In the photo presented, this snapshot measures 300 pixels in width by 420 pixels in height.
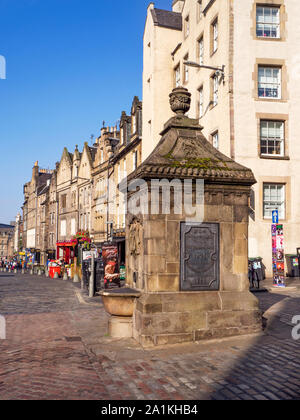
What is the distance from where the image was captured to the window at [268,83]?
21.4 metres

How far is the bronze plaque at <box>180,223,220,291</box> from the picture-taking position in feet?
24.3

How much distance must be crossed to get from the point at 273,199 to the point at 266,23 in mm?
9125

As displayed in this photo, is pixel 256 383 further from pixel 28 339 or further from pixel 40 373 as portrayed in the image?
pixel 28 339

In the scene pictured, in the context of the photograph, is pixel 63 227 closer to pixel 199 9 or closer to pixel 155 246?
pixel 199 9

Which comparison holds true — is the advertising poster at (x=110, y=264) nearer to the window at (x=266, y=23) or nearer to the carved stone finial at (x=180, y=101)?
the carved stone finial at (x=180, y=101)

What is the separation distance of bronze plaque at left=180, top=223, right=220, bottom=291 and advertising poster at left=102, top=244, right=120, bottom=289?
380 inches

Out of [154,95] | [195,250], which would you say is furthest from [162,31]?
[195,250]

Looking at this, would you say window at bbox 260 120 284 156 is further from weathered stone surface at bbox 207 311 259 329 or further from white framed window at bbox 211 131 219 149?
weathered stone surface at bbox 207 311 259 329

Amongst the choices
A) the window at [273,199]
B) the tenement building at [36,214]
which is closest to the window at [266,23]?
the window at [273,199]

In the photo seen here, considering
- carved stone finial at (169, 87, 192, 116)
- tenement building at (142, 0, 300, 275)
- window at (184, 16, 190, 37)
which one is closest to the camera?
carved stone finial at (169, 87, 192, 116)

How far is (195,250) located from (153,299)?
1181 mm

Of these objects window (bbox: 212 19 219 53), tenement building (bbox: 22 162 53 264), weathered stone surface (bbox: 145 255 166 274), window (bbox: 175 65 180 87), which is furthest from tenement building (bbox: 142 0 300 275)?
tenement building (bbox: 22 162 53 264)

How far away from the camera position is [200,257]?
754 centimetres

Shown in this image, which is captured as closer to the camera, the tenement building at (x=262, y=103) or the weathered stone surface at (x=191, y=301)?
the weathered stone surface at (x=191, y=301)
